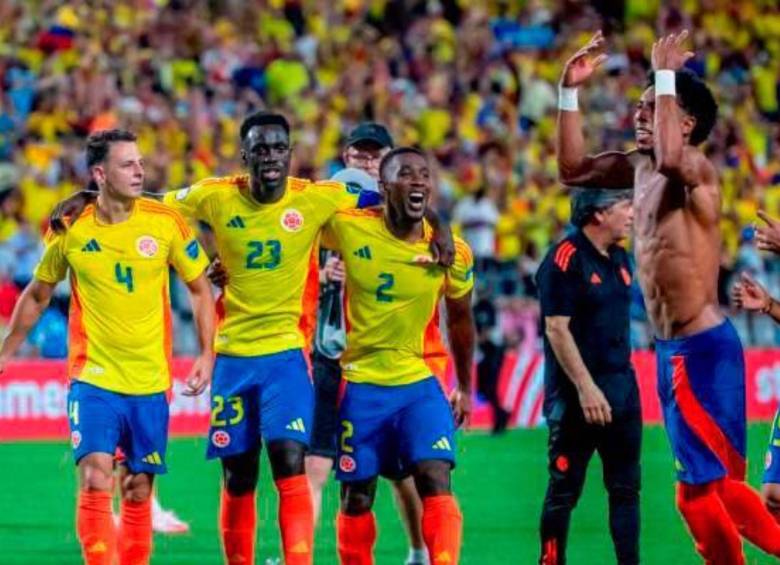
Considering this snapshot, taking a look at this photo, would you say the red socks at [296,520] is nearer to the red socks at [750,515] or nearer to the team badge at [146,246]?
the team badge at [146,246]

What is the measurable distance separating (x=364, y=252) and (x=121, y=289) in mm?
1200

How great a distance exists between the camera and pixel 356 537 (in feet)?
32.3

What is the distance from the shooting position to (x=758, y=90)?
26969 millimetres

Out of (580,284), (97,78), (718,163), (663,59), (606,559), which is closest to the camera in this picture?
(663,59)

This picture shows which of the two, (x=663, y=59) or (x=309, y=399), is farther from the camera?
(x=309, y=399)

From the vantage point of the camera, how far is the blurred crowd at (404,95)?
21.8 metres

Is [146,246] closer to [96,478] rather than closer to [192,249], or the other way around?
[192,249]

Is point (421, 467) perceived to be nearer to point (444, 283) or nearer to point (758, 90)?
point (444, 283)

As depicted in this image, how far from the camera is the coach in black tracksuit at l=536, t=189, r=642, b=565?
10453 mm

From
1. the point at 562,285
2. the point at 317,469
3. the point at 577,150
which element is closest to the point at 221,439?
the point at 317,469

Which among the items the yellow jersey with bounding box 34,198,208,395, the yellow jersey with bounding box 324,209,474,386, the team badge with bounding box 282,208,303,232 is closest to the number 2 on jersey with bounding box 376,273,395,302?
the yellow jersey with bounding box 324,209,474,386

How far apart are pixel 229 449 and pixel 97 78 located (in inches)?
529

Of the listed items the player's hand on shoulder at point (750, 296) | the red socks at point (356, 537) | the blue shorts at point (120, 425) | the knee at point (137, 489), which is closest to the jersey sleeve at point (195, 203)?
the blue shorts at point (120, 425)

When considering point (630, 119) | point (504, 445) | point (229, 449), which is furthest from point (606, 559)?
point (630, 119)
